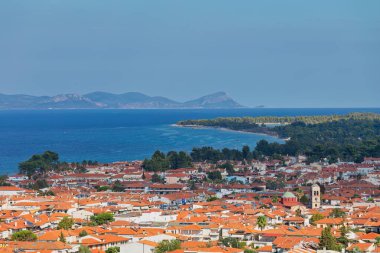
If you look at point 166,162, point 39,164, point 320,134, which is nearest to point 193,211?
point 39,164

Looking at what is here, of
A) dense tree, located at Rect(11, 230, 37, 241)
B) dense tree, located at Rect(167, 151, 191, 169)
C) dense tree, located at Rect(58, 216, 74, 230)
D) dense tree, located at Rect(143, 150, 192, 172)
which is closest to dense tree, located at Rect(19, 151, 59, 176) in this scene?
dense tree, located at Rect(143, 150, 192, 172)

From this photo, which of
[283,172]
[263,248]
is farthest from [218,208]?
[283,172]

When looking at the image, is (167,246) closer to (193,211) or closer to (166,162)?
(193,211)

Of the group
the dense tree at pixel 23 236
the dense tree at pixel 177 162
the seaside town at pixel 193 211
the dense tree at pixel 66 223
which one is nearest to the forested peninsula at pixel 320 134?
the seaside town at pixel 193 211

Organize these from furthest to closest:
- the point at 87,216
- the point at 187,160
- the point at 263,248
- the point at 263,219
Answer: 1. the point at 187,160
2. the point at 87,216
3. the point at 263,219
4. the point at 263,248

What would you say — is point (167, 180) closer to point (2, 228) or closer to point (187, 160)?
point (187, 160)

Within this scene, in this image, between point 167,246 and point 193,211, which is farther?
point 193,211

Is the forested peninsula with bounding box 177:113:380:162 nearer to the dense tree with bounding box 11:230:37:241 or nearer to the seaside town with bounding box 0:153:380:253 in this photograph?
the seaside town with bounding box 0:153:380:253
